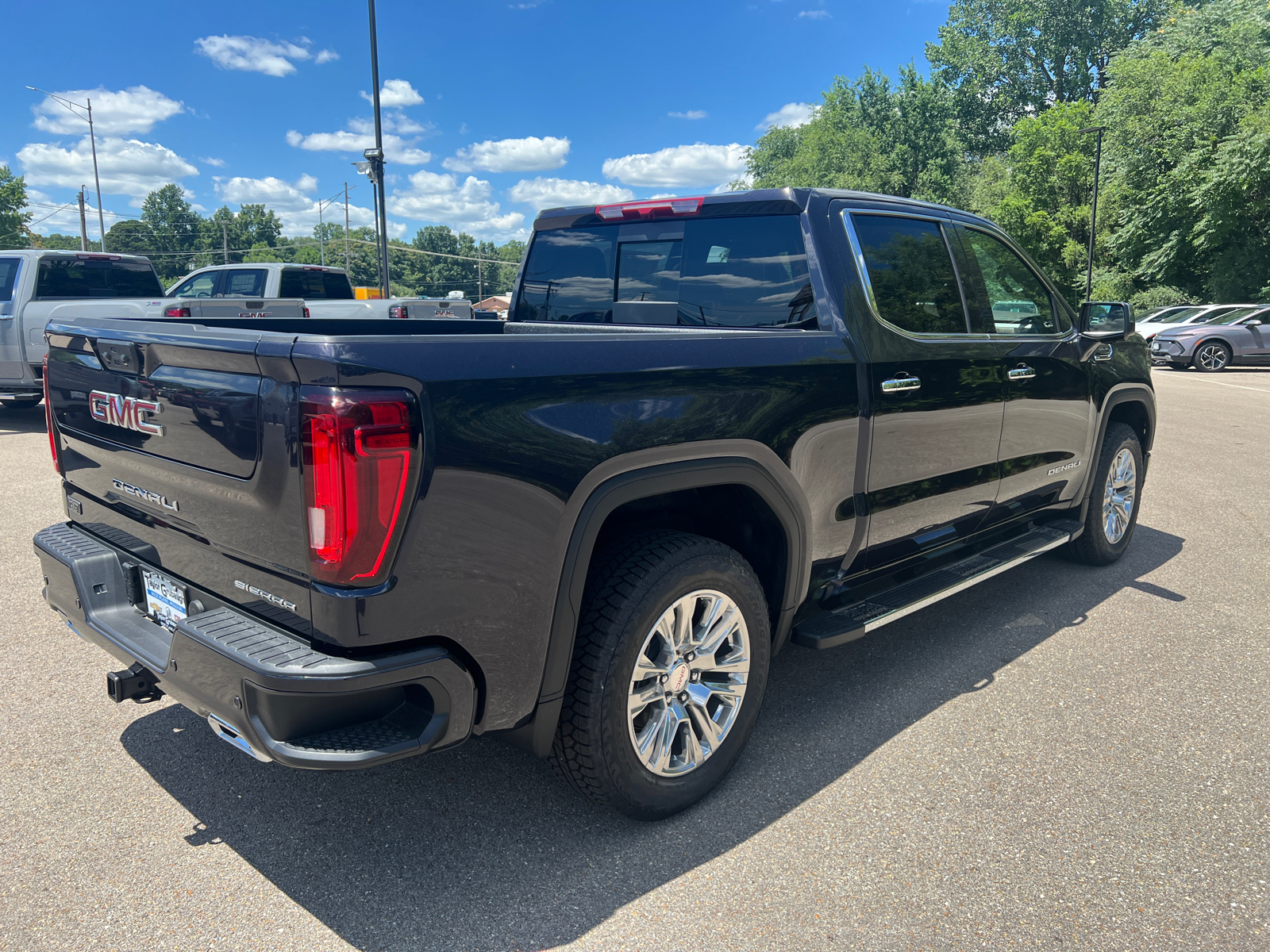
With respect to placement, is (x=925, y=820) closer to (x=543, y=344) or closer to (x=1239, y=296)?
(x=543, y=344)

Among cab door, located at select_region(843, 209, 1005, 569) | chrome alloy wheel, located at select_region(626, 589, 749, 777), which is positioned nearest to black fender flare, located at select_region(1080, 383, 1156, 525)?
cab door, located at select_region(843, 209, 1005, 569)

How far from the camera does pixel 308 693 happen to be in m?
2.01

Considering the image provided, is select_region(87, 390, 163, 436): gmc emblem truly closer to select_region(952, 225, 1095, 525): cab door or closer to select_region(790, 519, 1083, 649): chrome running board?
select_region(790, 519, 1083, 649): chrome running board

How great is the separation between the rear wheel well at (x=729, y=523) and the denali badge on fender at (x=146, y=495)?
124cm

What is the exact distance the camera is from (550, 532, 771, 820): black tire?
2.52 meters

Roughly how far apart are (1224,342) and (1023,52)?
175 ft

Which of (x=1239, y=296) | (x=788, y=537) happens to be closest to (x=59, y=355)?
(x=788, y=537)

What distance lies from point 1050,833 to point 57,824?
10.1 ft

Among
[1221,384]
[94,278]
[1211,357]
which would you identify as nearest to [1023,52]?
[1211,357]

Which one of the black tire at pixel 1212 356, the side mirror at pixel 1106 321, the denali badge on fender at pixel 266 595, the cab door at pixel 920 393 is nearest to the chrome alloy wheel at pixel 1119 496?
the side mirror at pixel 1106 321

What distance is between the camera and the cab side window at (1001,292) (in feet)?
13.2

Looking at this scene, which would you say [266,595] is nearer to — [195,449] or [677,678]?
[195,449]

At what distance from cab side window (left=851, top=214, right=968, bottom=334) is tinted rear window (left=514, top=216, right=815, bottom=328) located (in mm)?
350

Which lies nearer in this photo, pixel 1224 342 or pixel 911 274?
pixel 911 274
